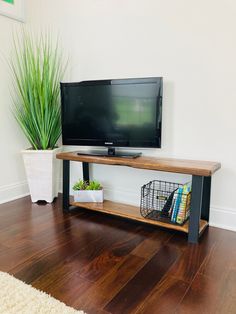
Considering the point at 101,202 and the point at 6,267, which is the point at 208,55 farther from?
the point at 6,267

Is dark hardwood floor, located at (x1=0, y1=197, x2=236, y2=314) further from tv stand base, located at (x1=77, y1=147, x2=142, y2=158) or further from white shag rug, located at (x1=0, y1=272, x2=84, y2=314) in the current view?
tv stand base, located at (x1=77, y1=147, x2=142, y2=158)

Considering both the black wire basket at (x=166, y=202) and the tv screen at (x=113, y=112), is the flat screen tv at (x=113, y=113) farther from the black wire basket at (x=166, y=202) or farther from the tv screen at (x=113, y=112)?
the black wire basket at (x=166, y=202)

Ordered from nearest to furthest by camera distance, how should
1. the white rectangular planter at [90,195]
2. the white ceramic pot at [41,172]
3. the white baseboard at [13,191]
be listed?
the white rectangular planter at [90,195]
the white ceramic pot at [41,172]
the white baseboard at [13,191]

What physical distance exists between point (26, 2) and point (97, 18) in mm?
928

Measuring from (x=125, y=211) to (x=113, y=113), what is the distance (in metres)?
0.84

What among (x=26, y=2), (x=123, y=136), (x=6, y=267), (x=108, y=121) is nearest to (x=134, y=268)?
(x=6, y=267)

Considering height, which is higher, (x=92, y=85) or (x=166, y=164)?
(x=92, y=85)

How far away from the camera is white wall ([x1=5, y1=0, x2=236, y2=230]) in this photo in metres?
1.93

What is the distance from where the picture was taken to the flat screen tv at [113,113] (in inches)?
82.8

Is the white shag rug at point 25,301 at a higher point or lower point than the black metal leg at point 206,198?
lower

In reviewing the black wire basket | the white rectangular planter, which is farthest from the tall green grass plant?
the black wire basket

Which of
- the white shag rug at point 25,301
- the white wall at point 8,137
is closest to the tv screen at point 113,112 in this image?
the white wall at point 8,137

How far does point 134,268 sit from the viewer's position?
1522mm

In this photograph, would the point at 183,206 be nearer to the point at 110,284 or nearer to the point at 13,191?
the point at 110,284
